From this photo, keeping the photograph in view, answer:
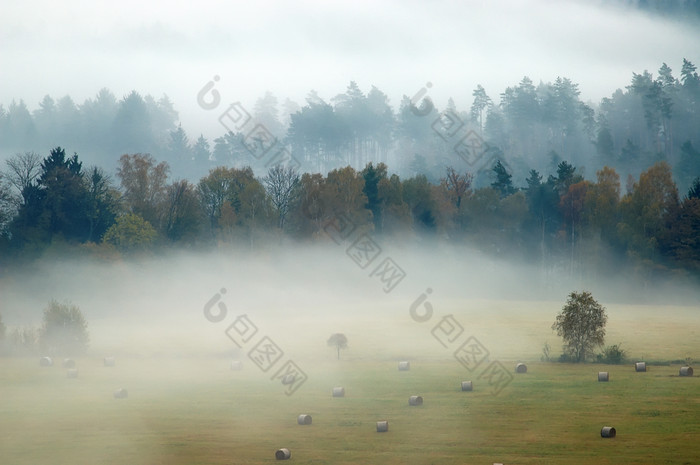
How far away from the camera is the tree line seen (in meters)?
135

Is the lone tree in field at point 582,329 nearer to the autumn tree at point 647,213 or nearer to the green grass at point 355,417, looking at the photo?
the green grass at point 355,417

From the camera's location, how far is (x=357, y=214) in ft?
499

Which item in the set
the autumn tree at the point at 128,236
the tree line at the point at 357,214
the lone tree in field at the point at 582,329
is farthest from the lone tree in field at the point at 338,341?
the autumn tree at the point at 128,236

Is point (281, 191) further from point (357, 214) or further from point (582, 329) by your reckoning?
point (582, 329)

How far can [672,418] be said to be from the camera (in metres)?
48.0

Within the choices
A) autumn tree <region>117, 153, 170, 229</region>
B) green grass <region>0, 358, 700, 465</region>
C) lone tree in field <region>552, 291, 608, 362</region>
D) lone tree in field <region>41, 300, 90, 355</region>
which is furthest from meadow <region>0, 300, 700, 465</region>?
autumn tree <region>117, 153, 170, 229</region>

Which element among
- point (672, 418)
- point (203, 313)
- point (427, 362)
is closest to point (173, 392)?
point (427, 362)

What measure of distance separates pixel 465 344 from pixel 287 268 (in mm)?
66476

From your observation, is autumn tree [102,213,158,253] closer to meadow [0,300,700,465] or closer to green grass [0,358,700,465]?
meadow [0,300,700,465]

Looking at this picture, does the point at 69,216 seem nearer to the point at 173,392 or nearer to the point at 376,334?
the point at 376,334

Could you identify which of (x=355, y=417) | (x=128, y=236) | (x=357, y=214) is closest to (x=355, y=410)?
(x=355, y=417)

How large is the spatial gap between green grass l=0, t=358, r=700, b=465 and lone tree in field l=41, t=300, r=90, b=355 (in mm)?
12588

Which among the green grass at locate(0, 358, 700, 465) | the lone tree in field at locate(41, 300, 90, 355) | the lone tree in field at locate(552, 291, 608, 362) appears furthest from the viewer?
the lone tree in field at locate(41, 300, 90, 355)

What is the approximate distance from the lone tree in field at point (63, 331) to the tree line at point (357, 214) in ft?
147
